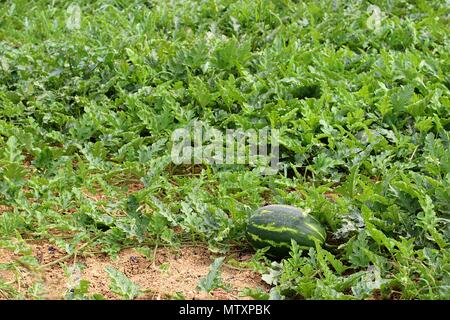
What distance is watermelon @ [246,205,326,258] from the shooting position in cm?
411

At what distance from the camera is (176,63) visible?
6.04 metres

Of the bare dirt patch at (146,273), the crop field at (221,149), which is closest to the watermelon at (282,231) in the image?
the crop field at (221,149)

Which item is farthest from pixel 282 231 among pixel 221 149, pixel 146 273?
pixel 221 149

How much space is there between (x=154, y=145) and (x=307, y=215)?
123 centimetres

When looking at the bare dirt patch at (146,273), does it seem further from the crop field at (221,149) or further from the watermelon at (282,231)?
the watermelon at (282,231)

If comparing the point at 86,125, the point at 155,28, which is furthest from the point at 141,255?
the point at 155,28

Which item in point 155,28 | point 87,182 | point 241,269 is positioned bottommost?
point 241,269

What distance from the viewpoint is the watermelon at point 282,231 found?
13.5 ft

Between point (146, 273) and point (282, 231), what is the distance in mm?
710

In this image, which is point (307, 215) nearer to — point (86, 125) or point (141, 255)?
point (141, 255)

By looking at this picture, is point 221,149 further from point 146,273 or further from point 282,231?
point 146,273

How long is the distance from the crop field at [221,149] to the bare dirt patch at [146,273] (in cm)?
1

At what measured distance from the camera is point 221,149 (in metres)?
5.07

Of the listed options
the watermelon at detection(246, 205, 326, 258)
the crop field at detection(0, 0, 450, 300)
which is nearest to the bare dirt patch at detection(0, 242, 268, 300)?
the crop field at detection(0, 0, 450, 300)
